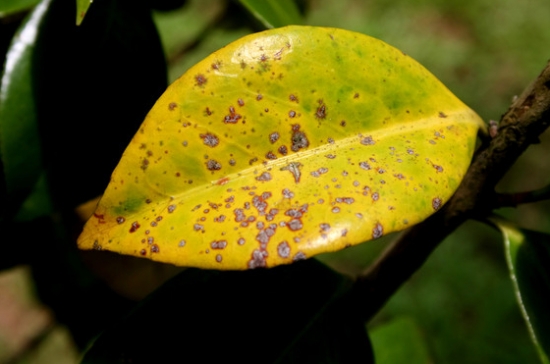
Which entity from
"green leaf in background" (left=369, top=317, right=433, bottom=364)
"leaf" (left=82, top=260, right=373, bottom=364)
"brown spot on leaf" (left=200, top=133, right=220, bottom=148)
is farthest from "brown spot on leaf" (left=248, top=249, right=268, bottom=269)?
"green leaf in background" (left=369, top=317, right=433, bottom=364)

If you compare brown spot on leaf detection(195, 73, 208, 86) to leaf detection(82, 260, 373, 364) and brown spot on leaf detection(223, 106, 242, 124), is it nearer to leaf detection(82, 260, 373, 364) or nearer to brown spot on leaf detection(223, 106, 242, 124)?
brown spot on leaf detection(223, 106, 242, 124)

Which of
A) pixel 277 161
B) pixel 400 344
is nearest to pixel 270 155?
pixel 277 161

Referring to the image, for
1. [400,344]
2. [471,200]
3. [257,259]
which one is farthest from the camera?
[400,344]

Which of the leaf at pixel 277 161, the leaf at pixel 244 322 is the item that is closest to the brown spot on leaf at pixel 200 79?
the leaf at pixel 277 161

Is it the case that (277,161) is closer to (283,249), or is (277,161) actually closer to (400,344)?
(283,249)

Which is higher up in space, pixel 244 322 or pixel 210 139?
pixel 210 139

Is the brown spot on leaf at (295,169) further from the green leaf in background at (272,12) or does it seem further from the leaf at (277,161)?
the green leaf in background at (272,12)

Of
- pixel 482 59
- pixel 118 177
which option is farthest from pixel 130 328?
pixel 482 59
